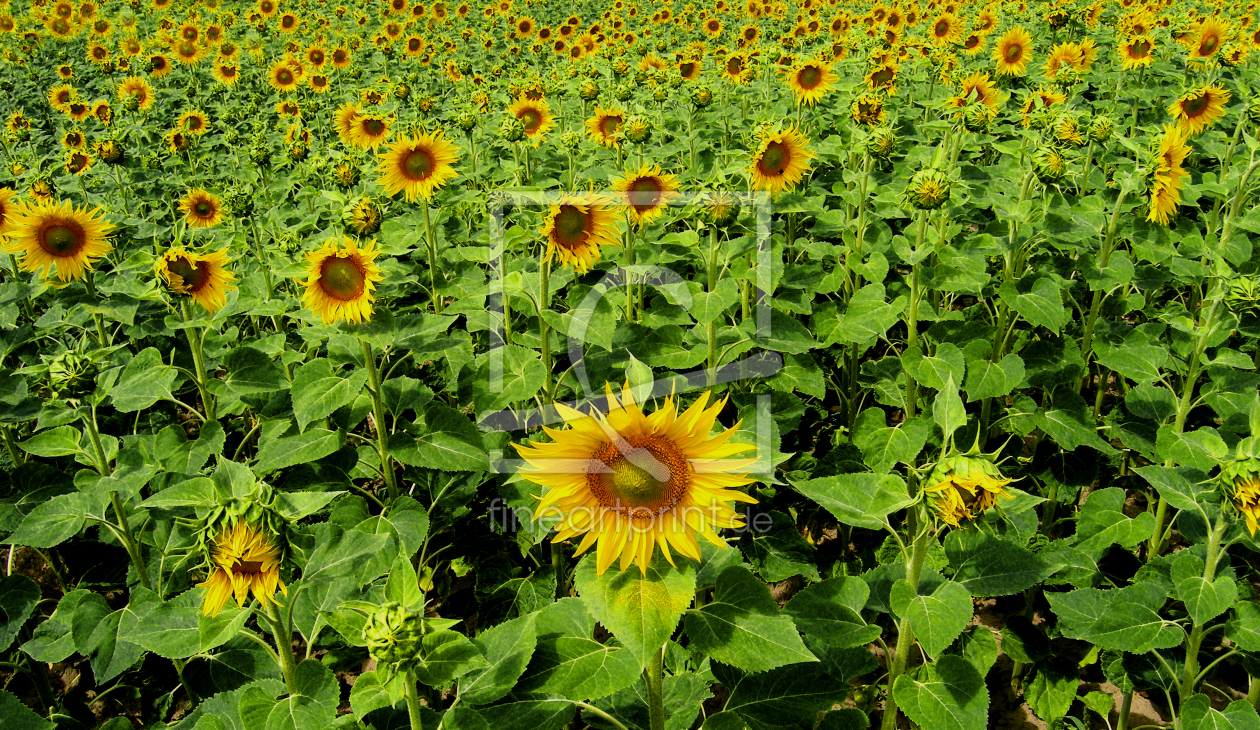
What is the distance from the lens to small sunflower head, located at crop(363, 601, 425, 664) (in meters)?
1.37

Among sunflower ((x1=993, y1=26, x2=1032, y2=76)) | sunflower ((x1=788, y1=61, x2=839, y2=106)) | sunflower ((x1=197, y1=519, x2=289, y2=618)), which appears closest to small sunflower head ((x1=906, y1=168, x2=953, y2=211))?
sunflower ((x1=197, y1=519, x2=289, y2=618))

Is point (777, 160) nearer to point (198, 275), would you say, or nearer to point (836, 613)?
point (836, 613)

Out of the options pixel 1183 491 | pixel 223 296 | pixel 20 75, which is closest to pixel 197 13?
pixel 20 75

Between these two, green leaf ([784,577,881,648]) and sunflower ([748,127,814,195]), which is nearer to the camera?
green leaf ([784,577,881,648])

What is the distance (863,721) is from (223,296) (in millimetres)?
2725

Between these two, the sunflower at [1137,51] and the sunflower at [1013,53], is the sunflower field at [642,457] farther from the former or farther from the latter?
the sunflower at [1013,53]

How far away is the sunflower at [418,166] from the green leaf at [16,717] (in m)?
2.29

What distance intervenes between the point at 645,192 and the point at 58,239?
2.50 metres

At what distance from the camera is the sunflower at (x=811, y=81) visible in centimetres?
529

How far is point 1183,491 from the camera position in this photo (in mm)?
2166

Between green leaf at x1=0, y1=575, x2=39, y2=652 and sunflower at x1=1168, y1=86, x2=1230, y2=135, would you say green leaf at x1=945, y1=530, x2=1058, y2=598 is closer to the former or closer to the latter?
green leaf at x1=0, y1=575, x2=39, y2=652

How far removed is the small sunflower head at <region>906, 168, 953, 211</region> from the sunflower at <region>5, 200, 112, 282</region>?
338 cm

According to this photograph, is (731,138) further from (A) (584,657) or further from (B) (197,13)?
(B) (197,13)

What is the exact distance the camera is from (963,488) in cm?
162
